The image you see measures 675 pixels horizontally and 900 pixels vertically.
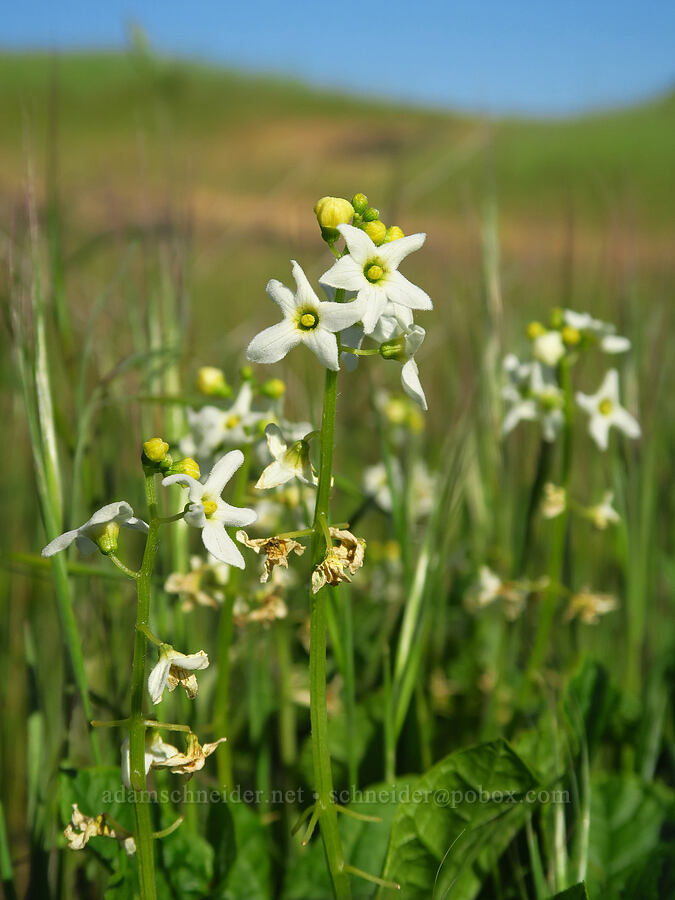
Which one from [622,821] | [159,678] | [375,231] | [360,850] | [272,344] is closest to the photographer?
[159,678]

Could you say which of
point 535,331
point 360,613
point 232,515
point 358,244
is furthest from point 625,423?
point 232,515

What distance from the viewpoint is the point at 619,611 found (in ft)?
10.7

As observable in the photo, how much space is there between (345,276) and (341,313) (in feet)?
0.23

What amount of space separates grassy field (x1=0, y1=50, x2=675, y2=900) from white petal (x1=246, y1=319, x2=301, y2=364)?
0.62m

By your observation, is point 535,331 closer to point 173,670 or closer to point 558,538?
point 558,538

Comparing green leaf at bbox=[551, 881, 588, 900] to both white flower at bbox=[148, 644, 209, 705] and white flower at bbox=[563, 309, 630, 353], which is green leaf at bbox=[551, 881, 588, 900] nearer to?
white flower at bbox=[148, 644, 209, 705]

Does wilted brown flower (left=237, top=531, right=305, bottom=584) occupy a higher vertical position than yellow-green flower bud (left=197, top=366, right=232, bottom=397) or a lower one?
lower

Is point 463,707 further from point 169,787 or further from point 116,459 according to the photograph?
point 116,459

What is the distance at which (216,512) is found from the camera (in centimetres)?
143

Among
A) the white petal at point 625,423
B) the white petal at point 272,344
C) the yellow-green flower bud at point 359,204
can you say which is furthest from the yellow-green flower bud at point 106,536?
the white petal at point 625,423

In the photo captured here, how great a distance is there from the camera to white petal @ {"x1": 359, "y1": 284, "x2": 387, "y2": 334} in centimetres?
139

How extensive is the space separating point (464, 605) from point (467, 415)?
1121 millimetres

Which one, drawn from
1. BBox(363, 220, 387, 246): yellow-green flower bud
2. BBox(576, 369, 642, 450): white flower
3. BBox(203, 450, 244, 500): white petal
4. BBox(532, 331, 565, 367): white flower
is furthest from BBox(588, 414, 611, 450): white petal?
BBox(203, 450, 244, 500): white petal

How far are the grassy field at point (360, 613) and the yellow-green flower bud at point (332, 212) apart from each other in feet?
2.18
